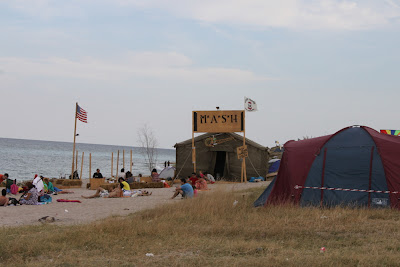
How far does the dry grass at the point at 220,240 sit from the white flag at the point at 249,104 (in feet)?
46.9

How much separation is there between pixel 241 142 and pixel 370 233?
18.5m

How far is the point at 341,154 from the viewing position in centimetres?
1275

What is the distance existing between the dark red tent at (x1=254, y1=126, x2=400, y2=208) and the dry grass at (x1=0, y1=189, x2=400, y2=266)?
721mm

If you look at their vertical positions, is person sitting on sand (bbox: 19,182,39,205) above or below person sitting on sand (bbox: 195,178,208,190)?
below

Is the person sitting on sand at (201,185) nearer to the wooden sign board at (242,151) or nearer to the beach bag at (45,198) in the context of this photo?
the wooden sign board at (242,151)

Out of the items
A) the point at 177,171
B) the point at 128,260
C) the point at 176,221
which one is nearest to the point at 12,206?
the point at 176,221

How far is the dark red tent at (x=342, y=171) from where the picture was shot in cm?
1210

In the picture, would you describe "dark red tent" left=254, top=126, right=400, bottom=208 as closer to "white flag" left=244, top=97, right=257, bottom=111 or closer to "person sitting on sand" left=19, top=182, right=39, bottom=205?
"person sitting on sand" left=19, top=182, right=39, bottom=205

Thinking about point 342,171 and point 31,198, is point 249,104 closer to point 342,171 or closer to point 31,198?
point 31,198

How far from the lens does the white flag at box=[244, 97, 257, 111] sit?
25714 millimetres

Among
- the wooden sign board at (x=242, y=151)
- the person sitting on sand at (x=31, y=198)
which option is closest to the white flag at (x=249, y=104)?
the wooden sign board at (x=242, y=151)

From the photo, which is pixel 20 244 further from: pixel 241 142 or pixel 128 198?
pixel 241 142

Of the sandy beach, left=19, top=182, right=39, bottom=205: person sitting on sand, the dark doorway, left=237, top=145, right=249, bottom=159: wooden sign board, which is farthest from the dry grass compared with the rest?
the dark doorway

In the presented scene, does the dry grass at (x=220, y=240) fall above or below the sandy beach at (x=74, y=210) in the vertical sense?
above
